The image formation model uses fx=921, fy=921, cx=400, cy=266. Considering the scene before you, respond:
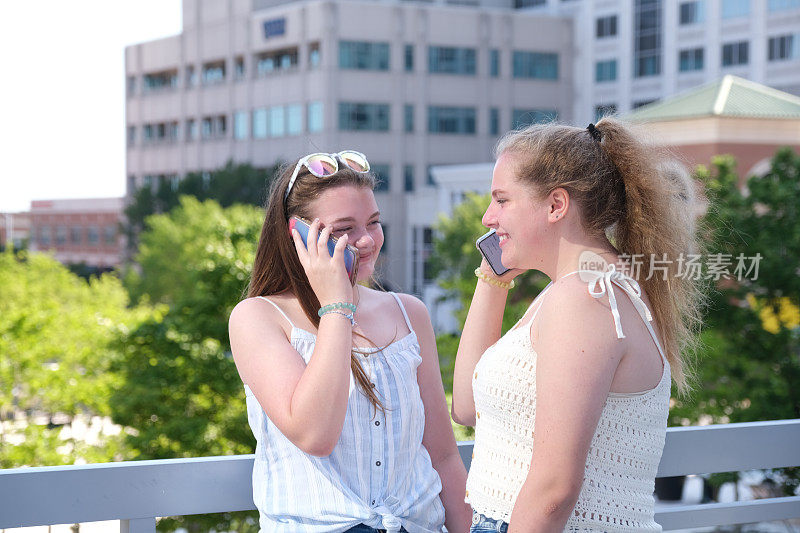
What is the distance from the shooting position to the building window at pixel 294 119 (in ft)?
176

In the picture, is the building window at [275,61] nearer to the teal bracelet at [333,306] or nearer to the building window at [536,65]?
the building window at [536,65]

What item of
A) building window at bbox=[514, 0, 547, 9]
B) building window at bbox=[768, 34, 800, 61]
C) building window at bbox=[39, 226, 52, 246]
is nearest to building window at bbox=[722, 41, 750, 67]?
building window at bbox=[768, 34, 800, 61]

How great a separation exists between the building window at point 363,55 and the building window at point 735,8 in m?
18.8

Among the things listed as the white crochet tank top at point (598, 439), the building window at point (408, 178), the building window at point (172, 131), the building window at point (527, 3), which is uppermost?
the building window at point (527, 3)

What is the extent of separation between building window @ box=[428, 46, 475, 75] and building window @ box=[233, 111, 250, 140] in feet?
39.3

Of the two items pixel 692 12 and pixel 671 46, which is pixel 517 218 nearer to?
pixel 692 12

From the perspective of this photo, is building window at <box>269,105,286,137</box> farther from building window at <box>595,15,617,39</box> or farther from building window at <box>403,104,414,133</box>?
building window at <box>595,15,617,39</box>

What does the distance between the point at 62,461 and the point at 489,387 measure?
50.0ft

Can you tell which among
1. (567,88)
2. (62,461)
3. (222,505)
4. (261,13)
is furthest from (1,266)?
(222,505)

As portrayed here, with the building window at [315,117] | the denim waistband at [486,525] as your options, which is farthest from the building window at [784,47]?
the denim waistband at [486,525]

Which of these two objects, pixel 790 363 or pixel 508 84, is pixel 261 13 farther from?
pixel 790 363

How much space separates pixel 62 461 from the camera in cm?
1580

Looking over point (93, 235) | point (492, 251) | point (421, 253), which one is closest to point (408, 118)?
point (421, 253)

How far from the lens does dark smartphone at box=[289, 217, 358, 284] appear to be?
2326 mm
